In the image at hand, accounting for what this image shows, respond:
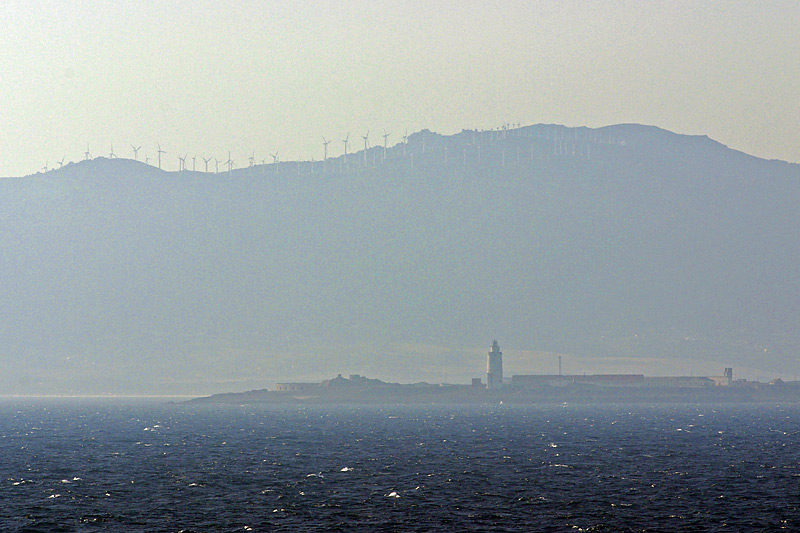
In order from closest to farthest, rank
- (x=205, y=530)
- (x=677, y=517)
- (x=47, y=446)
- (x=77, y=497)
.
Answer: (x=205, y=530), (x=677, y=517), (x=77, y=497), (x=47, y=446)

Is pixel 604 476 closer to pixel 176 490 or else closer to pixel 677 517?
pixel 677 517

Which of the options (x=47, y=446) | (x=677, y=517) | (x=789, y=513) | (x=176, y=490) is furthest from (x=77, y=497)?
(x=47, y=446)

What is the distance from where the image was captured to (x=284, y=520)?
85562 mm

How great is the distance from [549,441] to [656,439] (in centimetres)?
2266

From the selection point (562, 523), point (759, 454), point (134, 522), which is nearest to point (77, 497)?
point (134, 522)

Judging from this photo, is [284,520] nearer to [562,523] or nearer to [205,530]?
[205,530]

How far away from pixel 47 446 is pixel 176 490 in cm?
8299

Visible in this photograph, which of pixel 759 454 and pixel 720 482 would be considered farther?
pixel 759 454

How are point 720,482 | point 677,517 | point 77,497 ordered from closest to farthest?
1. point 677,517
2. point 77,497
3. point 720,482

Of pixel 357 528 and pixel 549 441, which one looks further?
pixel 549 441

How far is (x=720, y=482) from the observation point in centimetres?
11388

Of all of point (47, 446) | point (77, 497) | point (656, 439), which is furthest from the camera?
point (656, 439)

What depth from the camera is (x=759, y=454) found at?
509ft

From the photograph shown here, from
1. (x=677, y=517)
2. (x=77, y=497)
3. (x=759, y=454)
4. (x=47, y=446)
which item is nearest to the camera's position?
(x=677, y=517)
